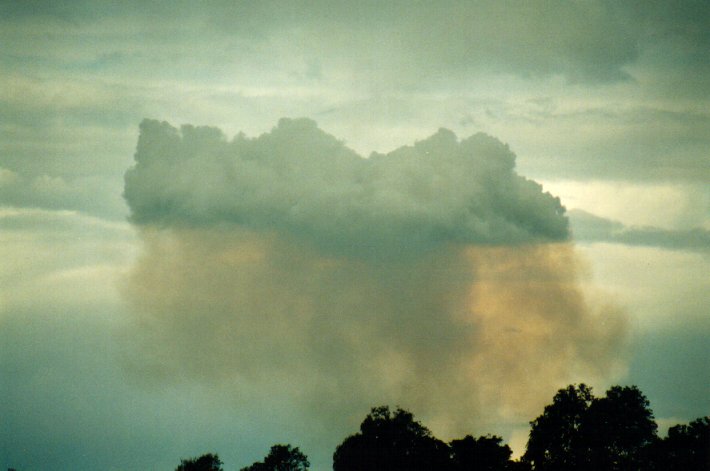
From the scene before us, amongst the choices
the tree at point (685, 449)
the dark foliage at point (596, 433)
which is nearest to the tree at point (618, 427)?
the dark foliage at point (596, 433)

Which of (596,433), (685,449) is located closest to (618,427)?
(596,433)

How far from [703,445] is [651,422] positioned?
30.6 metres

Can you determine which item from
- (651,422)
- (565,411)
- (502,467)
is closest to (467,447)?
(502,467)

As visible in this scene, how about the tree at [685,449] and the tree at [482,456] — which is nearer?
the tree at [685,449]

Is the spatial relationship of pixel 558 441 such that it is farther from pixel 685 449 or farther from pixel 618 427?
pixel 685 449

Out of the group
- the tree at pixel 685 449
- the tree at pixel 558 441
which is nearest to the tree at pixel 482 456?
the tree at pixel 558 441

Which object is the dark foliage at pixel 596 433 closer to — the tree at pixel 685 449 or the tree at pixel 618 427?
the tree at pixel 618 427

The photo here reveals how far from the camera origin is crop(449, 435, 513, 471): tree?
19238 cm

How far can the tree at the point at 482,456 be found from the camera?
192375mm

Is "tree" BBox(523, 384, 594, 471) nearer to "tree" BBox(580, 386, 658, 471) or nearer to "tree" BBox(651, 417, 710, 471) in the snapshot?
"tree" BBox(580, 386, 658, 471)

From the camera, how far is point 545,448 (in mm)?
197500

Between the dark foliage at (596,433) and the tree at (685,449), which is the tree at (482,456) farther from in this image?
the tree at (685,449)

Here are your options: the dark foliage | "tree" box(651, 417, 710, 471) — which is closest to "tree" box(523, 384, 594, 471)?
the dark foliage

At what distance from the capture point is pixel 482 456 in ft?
634
